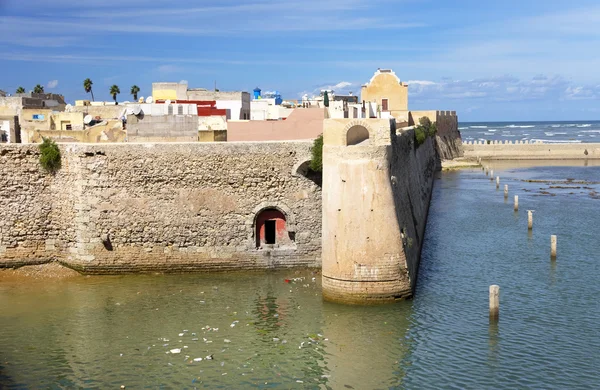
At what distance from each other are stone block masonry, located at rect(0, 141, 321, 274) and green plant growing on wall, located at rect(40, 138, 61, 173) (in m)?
0.21

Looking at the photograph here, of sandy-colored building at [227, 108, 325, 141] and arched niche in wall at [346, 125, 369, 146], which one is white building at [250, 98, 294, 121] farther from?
arched niche in wall at [346, 125, 369, 146]

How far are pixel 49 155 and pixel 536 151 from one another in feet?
225

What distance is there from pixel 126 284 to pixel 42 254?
3218mm

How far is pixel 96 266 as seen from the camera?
2328cm

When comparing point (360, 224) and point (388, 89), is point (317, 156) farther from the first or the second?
point (388, 89)

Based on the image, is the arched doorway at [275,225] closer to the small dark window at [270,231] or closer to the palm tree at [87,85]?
the small dark window at [270,231]

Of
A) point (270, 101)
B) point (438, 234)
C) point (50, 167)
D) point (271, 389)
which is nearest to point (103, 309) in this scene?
point (50, 167)

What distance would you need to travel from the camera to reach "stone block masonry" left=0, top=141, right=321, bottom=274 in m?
23.1

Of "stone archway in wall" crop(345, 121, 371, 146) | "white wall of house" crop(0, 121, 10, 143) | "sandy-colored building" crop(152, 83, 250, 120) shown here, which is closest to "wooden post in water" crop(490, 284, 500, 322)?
"stone archway in wall" crop(345, 121, 371, 146)

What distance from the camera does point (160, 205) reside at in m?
23.3

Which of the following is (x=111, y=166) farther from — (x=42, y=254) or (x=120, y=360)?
(x=120, y=360)

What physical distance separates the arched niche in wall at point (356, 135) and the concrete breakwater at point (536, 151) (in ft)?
203

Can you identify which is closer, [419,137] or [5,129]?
[5,129]

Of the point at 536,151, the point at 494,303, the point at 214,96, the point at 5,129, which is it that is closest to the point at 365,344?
the point at 494,303
